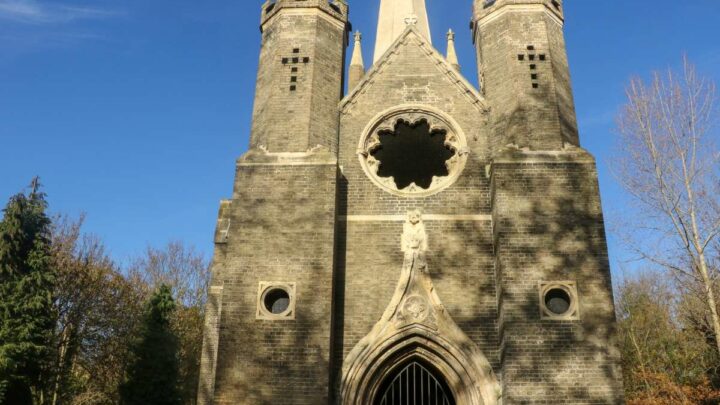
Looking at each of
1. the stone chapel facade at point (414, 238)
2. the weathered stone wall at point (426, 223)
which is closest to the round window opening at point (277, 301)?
the stone chapel facade at point (414, 238)

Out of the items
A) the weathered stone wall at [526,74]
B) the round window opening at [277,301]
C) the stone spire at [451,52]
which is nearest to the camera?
the round window opening at [277,301]

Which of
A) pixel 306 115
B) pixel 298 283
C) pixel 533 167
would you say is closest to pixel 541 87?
pixel 533 167

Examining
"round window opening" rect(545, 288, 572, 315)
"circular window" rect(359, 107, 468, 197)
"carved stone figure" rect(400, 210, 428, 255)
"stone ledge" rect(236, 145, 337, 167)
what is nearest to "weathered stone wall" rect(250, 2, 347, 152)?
"stone ledge" rect(236, 145, 337, 167)

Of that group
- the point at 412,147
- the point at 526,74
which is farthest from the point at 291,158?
the point at 526,74

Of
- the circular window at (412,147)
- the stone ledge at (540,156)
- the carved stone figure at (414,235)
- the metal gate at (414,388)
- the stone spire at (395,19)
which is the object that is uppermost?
the stone spire at (395,19)

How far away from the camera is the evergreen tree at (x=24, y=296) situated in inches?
600

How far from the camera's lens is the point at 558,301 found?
37.7 ft

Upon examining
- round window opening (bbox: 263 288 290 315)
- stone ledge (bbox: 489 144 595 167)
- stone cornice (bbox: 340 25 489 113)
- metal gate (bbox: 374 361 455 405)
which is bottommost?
metal gate (bbox: 374 361 455 405)

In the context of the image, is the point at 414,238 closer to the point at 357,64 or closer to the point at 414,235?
the point at 414,235

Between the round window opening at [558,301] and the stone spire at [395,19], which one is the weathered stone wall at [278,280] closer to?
the round window opening at [558,301]

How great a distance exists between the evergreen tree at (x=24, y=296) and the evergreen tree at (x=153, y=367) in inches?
147

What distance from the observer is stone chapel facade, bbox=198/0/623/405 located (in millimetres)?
11109

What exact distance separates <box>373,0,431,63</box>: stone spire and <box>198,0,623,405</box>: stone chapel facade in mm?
14700

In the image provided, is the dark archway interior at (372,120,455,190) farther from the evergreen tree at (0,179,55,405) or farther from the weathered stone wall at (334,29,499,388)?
the evergreen tree at (0,179,55,405)
